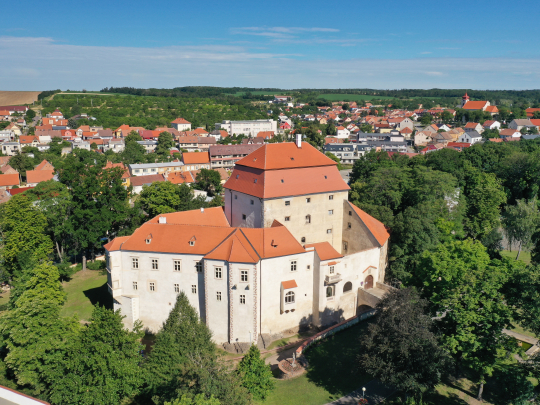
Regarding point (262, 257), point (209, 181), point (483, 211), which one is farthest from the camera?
point (209, 181)

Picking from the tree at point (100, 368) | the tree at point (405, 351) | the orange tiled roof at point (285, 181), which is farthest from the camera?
the orange tiled roof at point (285, 181)

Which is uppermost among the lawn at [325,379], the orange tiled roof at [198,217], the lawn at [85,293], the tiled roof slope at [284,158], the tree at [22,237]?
the tiled roof slope at [284,158]

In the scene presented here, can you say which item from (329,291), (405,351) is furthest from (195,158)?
(405,351)

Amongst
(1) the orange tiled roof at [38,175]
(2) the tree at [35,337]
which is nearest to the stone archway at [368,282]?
(2) the tree at [35,337]

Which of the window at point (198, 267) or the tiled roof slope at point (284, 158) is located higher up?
the tiled roof slope at point (284, 158)

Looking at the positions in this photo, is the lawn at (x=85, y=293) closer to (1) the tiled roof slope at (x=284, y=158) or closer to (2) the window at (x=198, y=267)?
(2) the window at (x=198, y=267)

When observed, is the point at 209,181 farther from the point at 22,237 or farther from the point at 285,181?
the point at 285,181

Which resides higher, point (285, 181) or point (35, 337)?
point (285, 181)

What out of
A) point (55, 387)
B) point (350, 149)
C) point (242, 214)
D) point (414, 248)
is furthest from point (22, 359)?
point (350, 149)
